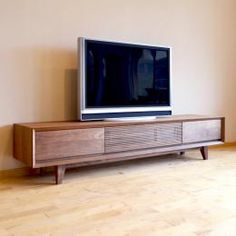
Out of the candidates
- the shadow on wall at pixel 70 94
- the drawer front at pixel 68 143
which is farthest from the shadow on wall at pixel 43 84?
the drawer front at pixel 68 143

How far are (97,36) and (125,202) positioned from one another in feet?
5.48

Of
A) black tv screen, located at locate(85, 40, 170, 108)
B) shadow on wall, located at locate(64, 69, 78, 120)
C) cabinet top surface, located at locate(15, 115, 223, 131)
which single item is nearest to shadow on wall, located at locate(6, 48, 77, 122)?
shadow on wall, located at locate(64, 69, 78, 120)

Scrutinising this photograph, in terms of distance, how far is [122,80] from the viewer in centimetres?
281

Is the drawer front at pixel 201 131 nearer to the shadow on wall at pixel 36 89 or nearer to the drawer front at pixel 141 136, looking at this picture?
the drawer front at pixel 141 136

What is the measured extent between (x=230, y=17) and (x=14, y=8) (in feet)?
9.05

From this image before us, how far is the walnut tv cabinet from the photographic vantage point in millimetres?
2277

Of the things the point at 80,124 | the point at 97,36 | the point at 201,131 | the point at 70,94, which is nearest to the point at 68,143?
the point at 80,124

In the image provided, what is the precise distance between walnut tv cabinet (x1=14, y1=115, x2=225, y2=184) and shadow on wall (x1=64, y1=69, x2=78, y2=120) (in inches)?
9.4

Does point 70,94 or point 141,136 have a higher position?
point 70,94

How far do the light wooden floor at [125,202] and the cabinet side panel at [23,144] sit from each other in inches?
8.2

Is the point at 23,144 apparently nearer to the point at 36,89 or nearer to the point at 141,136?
the point at 36,89

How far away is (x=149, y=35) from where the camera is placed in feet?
Result: 10.8

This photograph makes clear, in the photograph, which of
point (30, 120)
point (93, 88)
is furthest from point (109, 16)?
point (30, 120)

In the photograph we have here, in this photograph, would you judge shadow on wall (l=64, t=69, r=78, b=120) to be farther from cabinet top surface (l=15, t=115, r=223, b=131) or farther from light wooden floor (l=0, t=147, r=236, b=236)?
light wooden floor (l=0, t=147, r=236, b=236)
